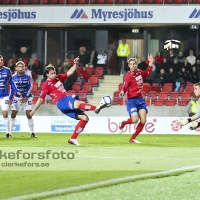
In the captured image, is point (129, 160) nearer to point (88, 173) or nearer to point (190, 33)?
point (88, 173)

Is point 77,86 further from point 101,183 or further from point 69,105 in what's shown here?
point 101,183

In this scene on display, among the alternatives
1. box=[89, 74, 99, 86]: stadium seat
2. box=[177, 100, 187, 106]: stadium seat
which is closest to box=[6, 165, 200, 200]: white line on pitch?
box=[177, 100, 187, 106]: stadium seat

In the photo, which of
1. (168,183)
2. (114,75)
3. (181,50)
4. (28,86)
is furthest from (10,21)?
(168,183)

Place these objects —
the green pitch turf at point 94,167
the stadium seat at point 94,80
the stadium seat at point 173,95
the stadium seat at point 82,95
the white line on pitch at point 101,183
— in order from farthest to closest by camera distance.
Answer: the stadium seat at point 94,80 < the stadium seat at point 82,95 < the stadium seat at point 173,95 < the green pitch turf at point 94,167 < the white line on pitch at point 101,183

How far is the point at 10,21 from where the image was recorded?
38500 mm

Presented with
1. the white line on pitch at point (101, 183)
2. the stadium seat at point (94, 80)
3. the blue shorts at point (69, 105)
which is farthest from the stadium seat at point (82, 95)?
the white line on pitch at point (101, 183)

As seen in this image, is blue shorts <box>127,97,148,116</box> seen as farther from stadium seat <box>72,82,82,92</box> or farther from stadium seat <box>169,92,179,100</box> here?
stadium seat <box>72,82,82,92</box>

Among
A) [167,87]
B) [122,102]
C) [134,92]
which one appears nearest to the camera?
[134,92]

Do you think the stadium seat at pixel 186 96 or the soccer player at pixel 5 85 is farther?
the stadium seat at pixel 186 96

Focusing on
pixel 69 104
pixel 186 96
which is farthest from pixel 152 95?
pixel 69 104

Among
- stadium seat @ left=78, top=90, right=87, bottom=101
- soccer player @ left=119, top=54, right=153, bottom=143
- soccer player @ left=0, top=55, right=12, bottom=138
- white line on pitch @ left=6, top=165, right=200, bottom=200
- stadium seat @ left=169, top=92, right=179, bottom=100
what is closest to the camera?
white line on pitch @ left=6, top=165, right=200, bottom=200

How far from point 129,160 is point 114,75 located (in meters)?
26.0

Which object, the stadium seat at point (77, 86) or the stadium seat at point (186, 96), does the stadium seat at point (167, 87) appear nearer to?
the stadium seat at point (186, 96)

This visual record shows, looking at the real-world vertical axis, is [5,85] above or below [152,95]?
above
